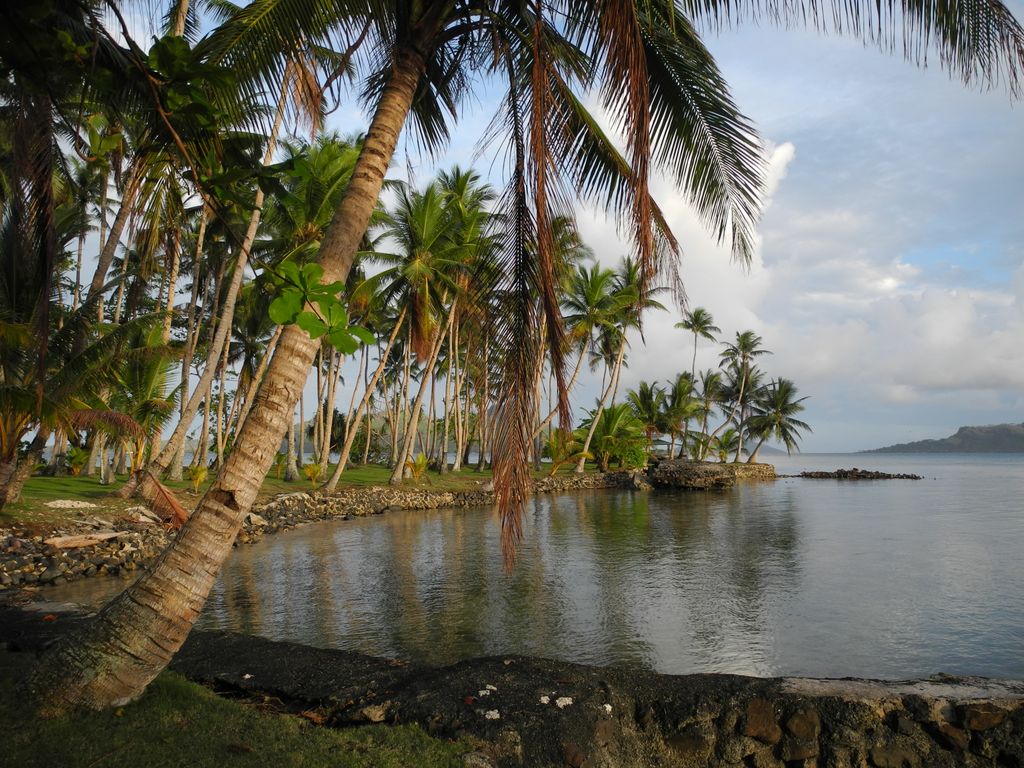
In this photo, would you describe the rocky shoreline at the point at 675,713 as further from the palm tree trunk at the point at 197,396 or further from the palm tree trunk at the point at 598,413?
the palm tree trunk at the point at 598,413

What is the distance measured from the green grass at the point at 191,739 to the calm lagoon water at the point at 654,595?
312cm

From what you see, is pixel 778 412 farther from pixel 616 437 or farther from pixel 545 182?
pixel 545 182

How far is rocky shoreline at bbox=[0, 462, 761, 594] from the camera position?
32.2 feet

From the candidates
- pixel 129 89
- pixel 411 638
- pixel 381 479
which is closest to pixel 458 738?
pixel 411 638

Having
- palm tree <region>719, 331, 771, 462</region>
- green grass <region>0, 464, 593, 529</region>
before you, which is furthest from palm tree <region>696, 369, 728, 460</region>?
green grass <region>0, 464, 593, 529</region>

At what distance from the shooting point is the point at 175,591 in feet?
11.6

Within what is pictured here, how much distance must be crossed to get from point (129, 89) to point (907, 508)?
29.3 metres

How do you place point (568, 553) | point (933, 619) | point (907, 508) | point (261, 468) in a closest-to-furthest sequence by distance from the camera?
1. point (261, 468)
2. point (933, 619)
3. point (568, 553)
4. point (907, 508)

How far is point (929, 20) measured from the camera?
13.3ft

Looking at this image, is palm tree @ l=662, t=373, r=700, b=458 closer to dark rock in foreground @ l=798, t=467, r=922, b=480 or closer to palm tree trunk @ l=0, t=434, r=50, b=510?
dark rock in foreground @ l=798, t=467, r=922, b=480

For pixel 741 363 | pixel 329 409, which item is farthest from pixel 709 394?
pixel 329 409

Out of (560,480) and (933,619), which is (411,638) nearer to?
(933,619)

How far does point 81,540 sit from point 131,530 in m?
1.62

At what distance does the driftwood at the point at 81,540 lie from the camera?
35.0ft
